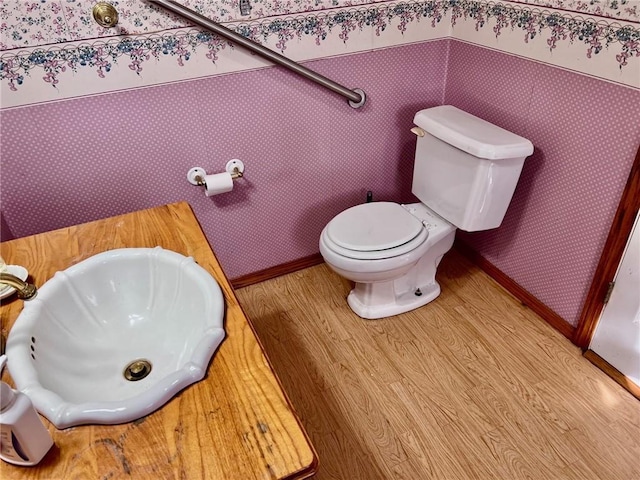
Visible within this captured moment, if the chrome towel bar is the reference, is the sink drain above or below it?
below

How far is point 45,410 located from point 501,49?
1.72 metres

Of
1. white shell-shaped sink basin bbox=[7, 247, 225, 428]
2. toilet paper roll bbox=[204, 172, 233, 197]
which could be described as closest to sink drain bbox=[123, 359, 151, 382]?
white shell-shaped sink basin bbox=[7, 247, 225, 428]

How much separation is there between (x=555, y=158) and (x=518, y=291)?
1.97 feet

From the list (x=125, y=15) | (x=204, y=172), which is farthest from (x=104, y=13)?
(x=204, y=172)

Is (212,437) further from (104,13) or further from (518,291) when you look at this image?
(518,291)

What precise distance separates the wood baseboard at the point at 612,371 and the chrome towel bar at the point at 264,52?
127 centimetres

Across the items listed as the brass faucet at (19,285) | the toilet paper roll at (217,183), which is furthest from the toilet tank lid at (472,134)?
the brass faucet at (19,285)

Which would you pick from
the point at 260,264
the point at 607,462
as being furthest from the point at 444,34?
the point at 607,462

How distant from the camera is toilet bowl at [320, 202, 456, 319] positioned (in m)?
1.68

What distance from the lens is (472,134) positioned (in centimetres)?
161

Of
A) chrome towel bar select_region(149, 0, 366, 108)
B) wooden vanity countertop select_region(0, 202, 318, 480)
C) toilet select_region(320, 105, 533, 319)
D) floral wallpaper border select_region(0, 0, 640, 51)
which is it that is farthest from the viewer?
toilet select_region(320, 105, 533, 319)

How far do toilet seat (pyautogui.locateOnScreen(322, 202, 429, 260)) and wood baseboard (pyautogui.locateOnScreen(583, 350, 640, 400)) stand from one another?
28.5 inches

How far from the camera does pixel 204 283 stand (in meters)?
0.97

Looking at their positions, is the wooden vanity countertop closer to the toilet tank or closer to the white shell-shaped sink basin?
the white shell-shaped sink basin
